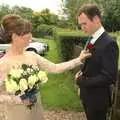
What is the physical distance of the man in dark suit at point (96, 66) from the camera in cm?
488

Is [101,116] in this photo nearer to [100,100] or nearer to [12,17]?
[100,100]

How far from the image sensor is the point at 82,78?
17.0ft

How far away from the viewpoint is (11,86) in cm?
468

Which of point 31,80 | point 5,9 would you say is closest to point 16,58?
point 31,80

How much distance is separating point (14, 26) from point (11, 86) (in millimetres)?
677

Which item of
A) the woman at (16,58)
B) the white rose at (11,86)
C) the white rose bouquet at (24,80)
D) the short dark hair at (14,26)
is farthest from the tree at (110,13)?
the white rose at (11,86)

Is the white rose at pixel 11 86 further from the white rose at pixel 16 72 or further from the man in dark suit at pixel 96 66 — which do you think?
the man in dark suit at pixel 96 66

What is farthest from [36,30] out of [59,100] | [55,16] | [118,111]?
[118,111]

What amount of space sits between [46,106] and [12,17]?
16.9 feet

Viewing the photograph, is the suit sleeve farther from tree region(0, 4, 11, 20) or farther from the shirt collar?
tree region(0, 4, 11, 20)

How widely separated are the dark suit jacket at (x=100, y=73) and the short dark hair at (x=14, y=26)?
0.80 m

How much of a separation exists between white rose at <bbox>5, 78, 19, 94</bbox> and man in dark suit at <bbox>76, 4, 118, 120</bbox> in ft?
2.82

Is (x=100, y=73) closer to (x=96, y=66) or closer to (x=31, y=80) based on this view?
(x=96, y=66)

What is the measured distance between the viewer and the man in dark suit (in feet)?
16.0
